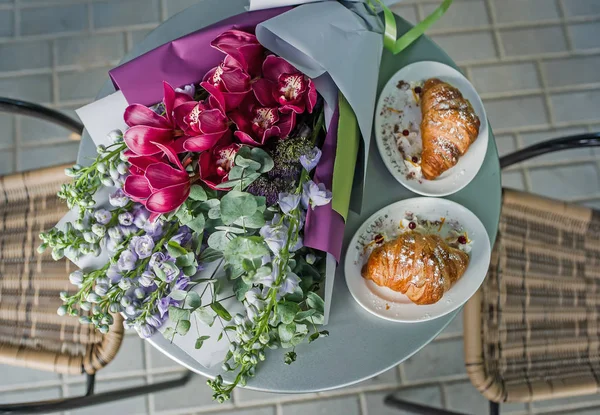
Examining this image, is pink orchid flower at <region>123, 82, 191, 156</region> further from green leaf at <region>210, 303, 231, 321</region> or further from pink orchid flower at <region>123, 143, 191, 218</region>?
green leaf at <region>210, 303, 231, 321</region>

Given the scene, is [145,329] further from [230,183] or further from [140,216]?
[230,183]

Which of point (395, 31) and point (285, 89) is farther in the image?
point (395, 31)

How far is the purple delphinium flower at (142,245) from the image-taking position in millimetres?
730

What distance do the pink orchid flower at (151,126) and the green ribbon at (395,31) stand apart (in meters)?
0.39

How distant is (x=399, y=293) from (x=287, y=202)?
364 mm

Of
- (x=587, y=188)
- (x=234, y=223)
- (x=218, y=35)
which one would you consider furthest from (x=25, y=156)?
(x=587, y=188)

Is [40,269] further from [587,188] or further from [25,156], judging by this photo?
[587,188]

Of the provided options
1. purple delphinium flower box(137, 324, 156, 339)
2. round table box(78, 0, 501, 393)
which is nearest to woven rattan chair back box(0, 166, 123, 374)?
round table box(78, 0, 501, 393)

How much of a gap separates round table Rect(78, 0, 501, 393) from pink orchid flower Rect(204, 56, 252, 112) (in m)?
0.35

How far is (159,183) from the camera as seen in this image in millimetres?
676

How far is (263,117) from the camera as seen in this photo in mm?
753

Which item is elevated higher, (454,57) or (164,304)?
(454,57)

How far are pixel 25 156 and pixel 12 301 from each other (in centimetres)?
68

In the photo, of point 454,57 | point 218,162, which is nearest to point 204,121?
point 218,162
